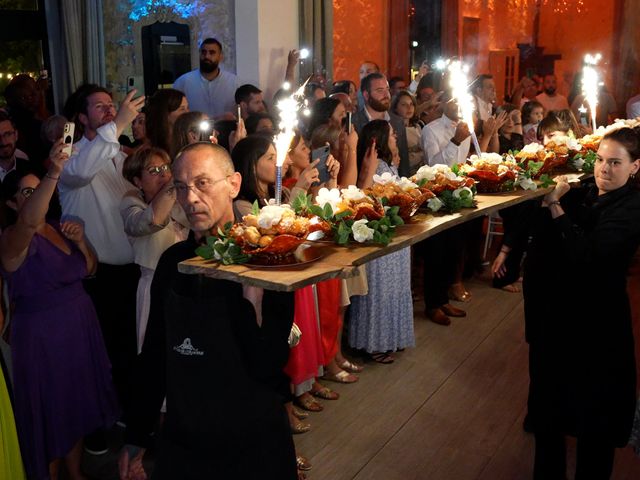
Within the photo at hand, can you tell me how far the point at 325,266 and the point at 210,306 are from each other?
0.42m

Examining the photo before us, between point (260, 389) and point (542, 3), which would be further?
point (542, 3)

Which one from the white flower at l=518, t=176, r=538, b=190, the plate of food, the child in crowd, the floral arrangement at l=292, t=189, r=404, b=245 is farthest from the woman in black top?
the child in crowd

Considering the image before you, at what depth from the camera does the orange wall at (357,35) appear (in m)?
10.3

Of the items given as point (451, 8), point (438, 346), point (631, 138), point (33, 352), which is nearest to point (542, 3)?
point (451, 8)

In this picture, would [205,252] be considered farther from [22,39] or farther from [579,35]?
[579,35]

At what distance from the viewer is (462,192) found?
11.0ft

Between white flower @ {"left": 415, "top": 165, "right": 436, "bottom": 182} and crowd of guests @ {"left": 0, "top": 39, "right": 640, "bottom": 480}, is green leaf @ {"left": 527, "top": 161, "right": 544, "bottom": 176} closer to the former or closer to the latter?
crowd of guests @ {"left": 0, "top": 39, "right": 640, "bottom": 480}

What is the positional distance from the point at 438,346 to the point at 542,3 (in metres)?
11.3

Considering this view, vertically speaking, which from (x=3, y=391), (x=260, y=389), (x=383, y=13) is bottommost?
(x=3, y=391)

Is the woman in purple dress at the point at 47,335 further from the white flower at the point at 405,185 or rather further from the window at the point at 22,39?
the window at the point at 22,39

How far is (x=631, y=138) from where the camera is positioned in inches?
138

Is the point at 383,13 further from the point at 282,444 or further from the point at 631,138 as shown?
the point at 282,444

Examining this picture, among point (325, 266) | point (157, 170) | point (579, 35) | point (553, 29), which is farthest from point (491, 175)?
point (553, 29)

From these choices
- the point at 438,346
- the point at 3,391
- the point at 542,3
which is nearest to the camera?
the point at 3,391
